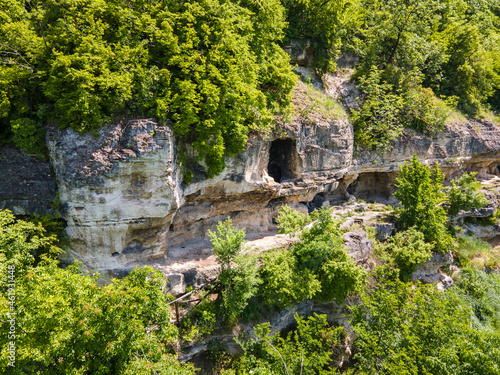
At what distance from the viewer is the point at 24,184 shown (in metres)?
12.3

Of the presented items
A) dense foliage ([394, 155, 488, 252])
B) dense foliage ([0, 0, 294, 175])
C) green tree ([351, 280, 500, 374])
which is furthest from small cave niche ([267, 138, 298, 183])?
green tree ([351, 280, 500, 374])

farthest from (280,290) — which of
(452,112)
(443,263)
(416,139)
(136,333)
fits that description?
(452,112)

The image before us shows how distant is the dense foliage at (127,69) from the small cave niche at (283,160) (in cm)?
454

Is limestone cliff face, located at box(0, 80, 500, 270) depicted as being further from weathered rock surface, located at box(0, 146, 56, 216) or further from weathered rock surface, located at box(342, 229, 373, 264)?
weathered rock surface, located at box(342, 229, 373, 264)

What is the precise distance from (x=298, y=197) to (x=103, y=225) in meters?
11.3

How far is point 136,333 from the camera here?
9.20 m

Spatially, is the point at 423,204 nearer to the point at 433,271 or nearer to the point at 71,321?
the point at 433,271

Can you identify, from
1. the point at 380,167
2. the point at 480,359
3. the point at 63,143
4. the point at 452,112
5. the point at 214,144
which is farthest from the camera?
the point at 452,112

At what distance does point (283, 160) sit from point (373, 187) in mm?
9968

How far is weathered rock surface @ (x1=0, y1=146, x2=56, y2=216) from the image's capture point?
1221cm

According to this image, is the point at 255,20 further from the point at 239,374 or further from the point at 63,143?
the point at 239,374

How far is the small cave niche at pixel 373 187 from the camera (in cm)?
2467

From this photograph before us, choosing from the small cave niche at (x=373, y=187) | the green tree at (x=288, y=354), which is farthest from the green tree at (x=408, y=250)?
the green tree at (x=288, y=354)

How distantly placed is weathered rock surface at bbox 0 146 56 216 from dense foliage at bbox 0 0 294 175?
0.73 meters
